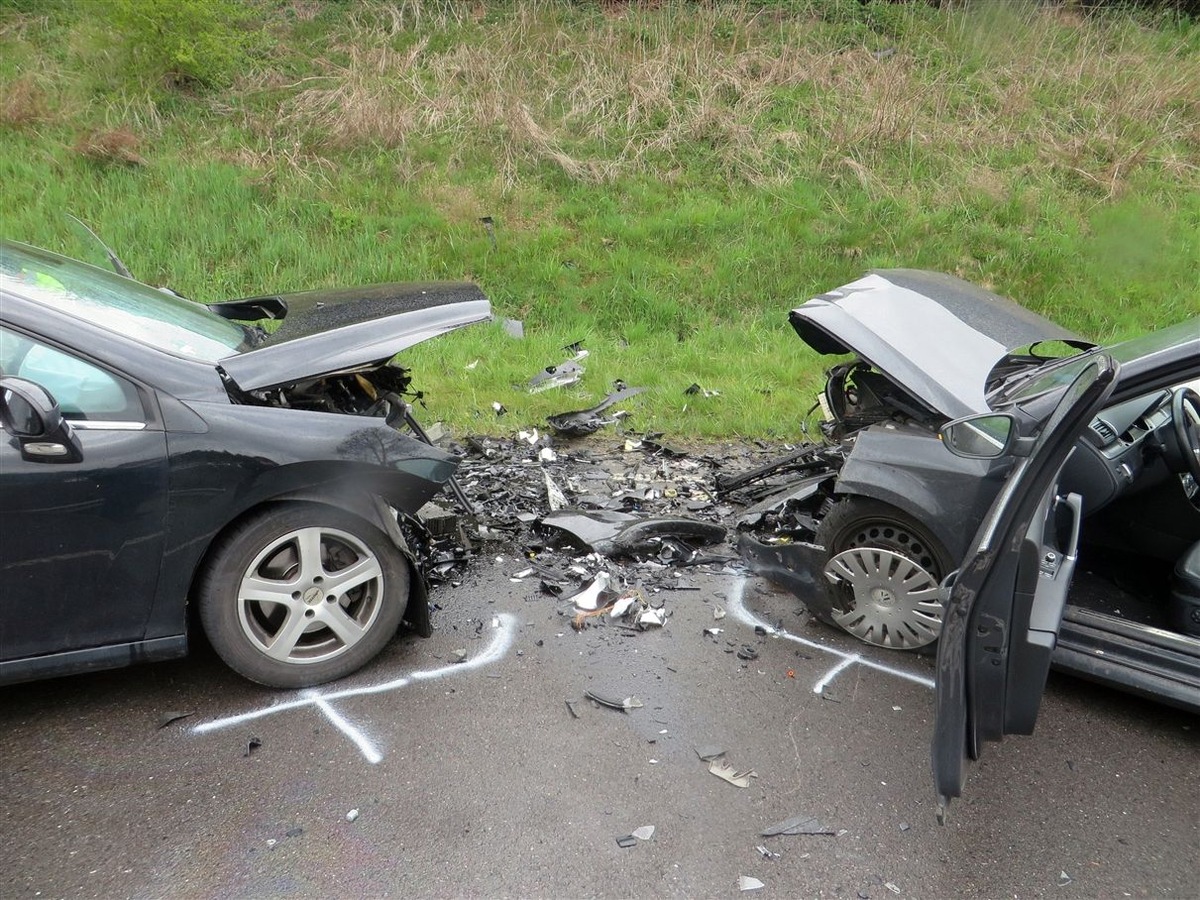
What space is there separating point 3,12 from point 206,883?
15.7m

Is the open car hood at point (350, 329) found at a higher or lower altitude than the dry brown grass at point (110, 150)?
lower

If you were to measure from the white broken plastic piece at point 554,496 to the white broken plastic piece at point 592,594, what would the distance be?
80cm

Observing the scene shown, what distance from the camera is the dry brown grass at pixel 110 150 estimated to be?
10.6 meters

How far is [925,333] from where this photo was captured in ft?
13.6

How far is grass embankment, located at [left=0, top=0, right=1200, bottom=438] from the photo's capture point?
9133 millimetres

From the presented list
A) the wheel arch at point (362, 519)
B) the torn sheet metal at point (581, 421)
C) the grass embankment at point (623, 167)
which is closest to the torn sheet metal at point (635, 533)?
the wheel arch at point (362, 519)

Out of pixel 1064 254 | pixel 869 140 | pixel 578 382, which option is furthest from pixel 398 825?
pixel 869 140

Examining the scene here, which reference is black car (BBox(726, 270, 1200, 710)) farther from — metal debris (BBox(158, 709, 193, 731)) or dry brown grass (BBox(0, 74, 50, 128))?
dry brown grass (BBox(0, 74, 50, 128))

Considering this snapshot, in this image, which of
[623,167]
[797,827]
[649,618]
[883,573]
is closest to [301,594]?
[649,618]

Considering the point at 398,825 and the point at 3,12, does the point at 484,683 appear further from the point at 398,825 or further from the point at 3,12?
the point at 3,12

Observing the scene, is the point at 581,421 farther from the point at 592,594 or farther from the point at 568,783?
the point at 568,783

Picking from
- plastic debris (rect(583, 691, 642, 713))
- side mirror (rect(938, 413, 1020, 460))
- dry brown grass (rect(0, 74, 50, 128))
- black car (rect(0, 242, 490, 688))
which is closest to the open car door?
side mirror (rect(938, 413, 1020, 460))

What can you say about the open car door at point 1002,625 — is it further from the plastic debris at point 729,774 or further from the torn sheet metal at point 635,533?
the torn sheet metal at point 635,533

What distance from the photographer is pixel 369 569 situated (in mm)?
3535
